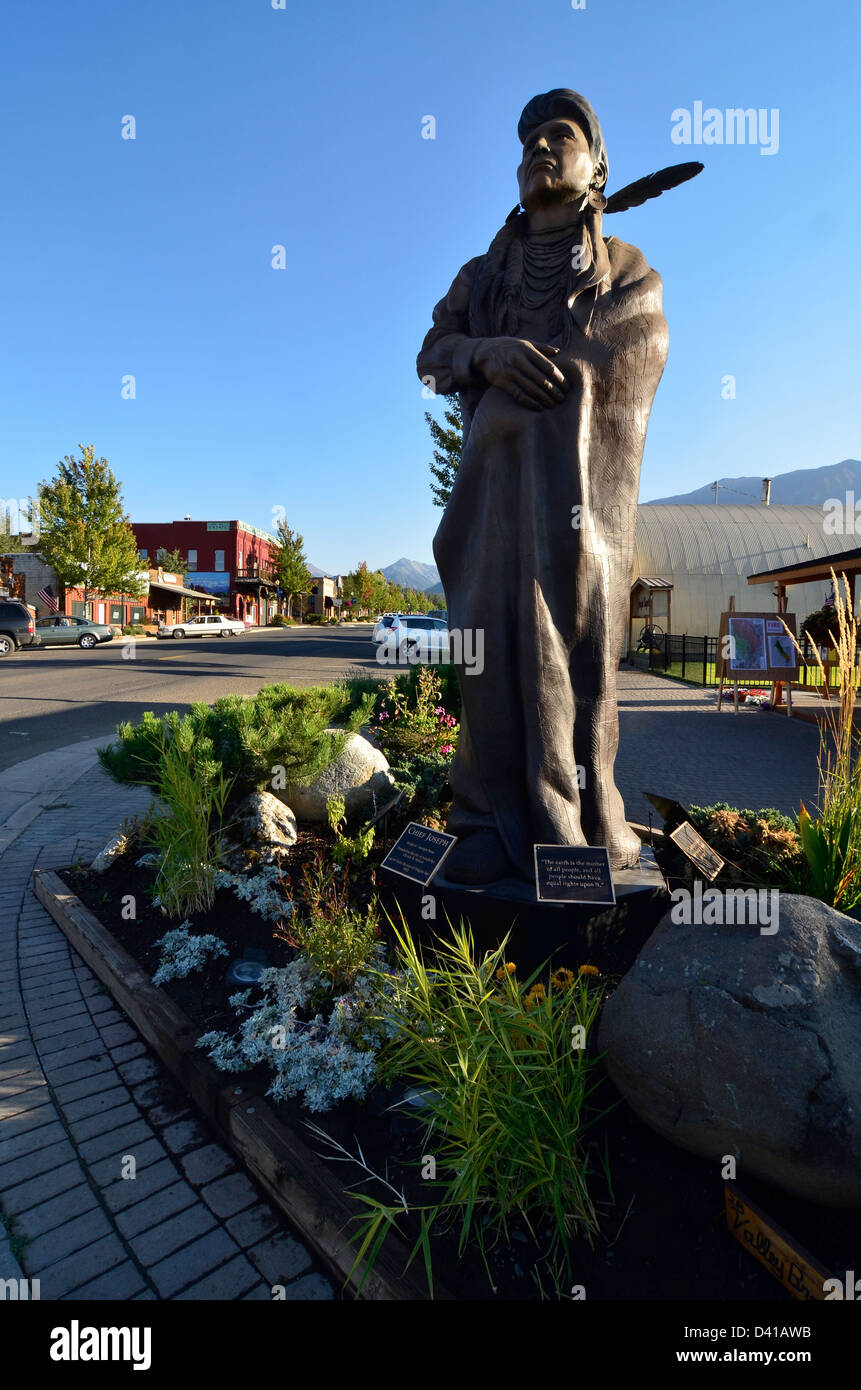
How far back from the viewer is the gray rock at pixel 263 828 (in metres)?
4.71

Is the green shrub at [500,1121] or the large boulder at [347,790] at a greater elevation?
the large boulder at [347,790]

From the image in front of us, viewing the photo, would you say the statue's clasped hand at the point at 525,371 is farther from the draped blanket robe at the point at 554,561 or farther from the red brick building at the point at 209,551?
the red brick building at the point at 209,551

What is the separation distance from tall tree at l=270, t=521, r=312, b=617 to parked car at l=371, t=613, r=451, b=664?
38052 millimetres

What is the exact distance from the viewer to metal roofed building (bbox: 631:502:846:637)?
1124 inches

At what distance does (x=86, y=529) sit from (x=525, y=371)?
37471mm

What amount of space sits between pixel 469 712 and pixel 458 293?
88.6 inches

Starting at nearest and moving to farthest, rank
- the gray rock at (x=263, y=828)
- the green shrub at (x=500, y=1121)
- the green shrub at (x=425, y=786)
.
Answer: the green shrub at (x=500, y=1121) → the gray rock at (x=263, y=828) → the green shrub at (x=425, y=786)

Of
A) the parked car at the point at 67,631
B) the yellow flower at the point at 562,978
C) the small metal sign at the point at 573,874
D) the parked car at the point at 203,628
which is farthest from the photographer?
the parked car at the point at 203,628

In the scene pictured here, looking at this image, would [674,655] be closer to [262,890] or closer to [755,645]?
[755,645]

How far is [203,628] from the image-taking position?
43906 millimetres

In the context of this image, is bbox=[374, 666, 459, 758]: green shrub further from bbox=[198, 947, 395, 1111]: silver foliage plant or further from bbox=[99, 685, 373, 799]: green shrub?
bbox=[198, 947, 395, 1111]: silver foliage plant

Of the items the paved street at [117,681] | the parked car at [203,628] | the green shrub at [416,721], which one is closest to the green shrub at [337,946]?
the green shrub at [416,721]

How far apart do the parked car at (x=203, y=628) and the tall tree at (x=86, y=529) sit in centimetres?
545
